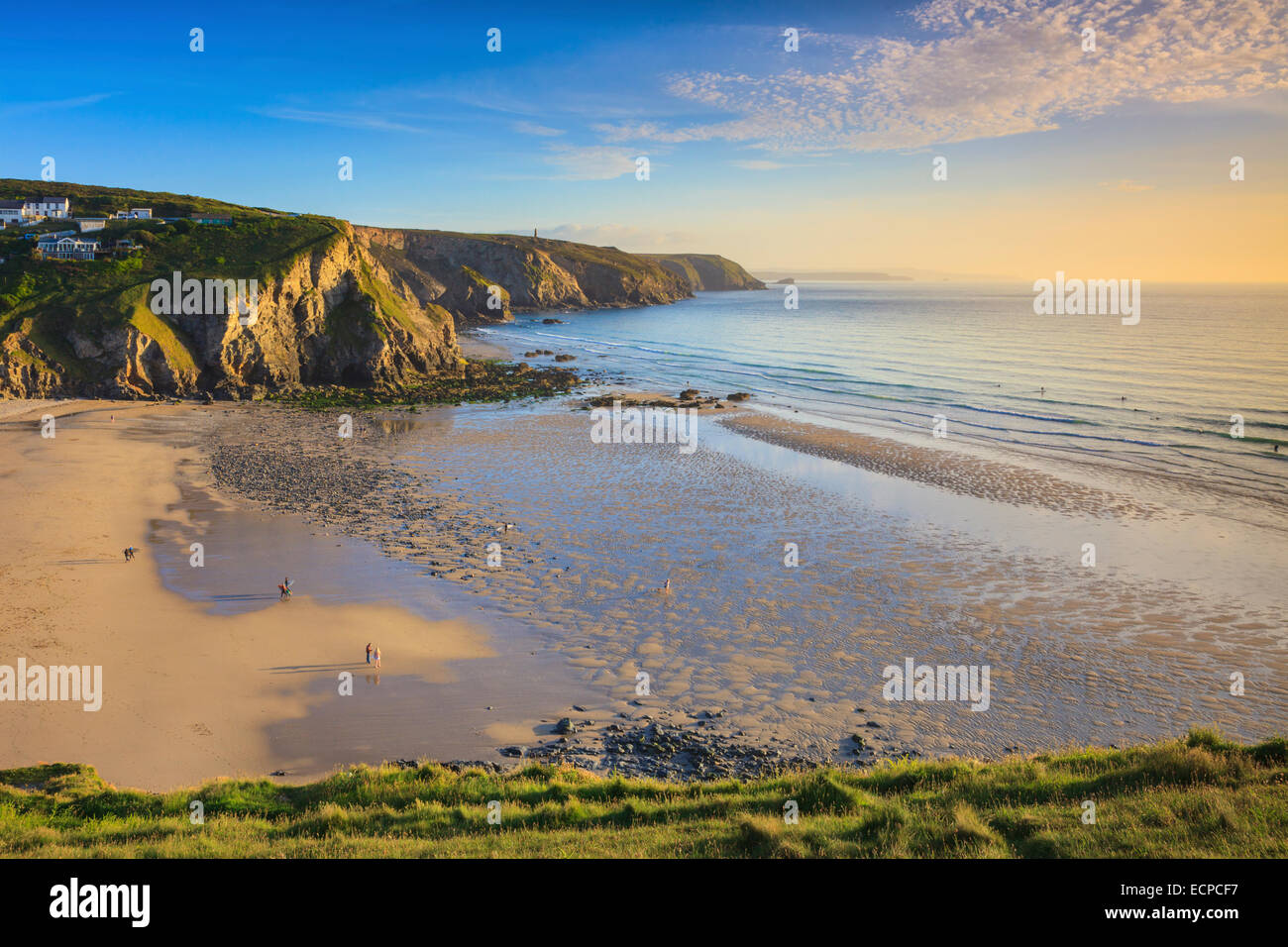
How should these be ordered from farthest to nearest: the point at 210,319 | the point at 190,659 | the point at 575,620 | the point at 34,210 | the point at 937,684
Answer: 1. the point at 34,210
2. the point at 210,319
3. the point at 575,620
4. the point at 190,659
5. the point at 937,684

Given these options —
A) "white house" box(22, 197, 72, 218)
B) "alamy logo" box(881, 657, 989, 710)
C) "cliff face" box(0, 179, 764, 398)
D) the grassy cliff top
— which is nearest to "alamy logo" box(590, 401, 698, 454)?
"cliff face" box(0, 179, 764, 398)

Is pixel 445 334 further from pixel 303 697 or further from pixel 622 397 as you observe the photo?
pixel 303 697

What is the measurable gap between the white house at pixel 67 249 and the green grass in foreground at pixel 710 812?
211 feet

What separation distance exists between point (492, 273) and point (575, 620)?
14982 cm

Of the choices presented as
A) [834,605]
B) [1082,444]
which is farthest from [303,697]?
[1082,444]

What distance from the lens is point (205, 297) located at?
5703 cm

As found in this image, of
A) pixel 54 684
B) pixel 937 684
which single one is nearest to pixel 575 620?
pixel 937 684

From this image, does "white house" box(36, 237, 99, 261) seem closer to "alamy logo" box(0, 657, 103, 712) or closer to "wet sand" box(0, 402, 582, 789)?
"wet sand" box(0, 402, 582, 789)

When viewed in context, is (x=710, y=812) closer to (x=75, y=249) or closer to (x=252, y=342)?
(x=252, y=342)

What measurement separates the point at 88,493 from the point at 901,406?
52.8 meters

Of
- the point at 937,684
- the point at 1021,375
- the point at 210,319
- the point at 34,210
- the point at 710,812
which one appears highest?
the point at 34,210

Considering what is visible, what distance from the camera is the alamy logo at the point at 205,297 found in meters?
56.4

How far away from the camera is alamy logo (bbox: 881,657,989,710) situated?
59.2 feet
